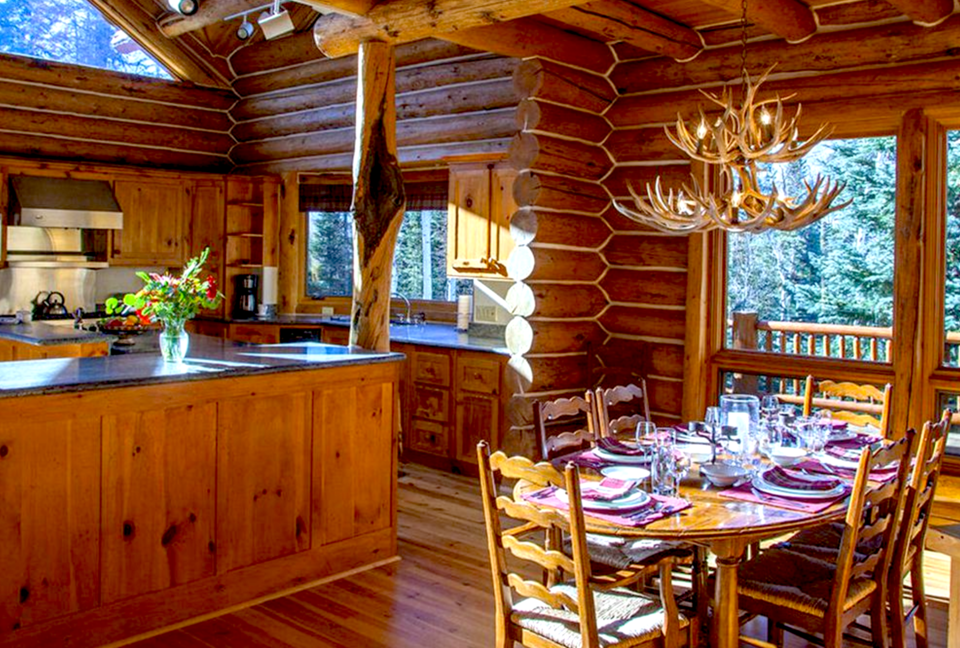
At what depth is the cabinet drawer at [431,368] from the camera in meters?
6.71

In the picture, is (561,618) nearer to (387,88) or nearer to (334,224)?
(387,88)

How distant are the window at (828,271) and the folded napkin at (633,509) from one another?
9.87 ft

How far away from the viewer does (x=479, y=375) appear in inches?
256

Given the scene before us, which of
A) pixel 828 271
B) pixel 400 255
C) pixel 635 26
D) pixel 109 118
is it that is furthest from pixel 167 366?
pixel 109 118

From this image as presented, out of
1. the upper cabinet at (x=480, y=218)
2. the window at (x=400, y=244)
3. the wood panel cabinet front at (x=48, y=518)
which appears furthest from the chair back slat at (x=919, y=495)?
the window at (x=400, y=244)

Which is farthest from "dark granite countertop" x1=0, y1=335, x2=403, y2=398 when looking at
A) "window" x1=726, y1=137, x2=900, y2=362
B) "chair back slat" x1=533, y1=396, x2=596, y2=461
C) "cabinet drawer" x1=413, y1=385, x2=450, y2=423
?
"window" x1=726, y1=137, x2=900, y2=362

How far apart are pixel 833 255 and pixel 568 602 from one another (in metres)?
3.77

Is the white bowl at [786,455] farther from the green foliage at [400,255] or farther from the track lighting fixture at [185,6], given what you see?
the track lighting fixture at [185,6]

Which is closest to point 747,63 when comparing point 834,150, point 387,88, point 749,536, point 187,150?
point 834,150

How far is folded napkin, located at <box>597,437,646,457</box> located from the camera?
3684mm

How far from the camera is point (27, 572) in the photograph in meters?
3.51

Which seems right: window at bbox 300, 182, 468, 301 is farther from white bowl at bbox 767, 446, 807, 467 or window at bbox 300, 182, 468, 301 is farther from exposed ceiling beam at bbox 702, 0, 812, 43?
white bowl at bbox 767, 446, 807, 467

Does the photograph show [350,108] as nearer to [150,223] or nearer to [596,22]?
[150,223]

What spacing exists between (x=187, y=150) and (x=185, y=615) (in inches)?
234
